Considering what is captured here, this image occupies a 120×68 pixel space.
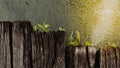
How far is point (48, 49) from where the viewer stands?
1854mm

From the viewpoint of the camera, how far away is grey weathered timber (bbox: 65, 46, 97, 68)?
187 centimetres

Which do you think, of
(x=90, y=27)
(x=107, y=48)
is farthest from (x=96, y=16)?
(x=107, y=48)

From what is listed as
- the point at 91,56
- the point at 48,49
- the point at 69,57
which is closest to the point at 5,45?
the point at 48,49

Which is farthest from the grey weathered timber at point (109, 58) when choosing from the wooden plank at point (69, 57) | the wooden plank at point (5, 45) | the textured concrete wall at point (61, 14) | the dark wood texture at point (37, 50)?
the wooden plank at point (5, 45)

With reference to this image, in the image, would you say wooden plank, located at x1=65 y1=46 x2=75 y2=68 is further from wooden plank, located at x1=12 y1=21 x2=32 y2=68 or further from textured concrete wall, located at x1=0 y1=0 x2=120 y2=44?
textured concrete wall, located at x1=0 y1=0 x2=120 y2=44

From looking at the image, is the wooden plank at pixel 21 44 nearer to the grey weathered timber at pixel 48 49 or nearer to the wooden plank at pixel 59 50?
the grey weathered timber at pixel 48 49

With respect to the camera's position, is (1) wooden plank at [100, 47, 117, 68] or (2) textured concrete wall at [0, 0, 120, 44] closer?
(1) wooden plank at [100, 47, 117, 68]

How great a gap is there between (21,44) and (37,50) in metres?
0.10

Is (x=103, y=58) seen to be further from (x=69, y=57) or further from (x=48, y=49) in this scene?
(x=48, y=49)

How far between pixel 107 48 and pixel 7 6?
2.77 ft

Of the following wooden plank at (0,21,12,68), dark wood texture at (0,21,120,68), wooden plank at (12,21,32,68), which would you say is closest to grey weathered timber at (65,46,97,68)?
dark wood texture at (0,21,120,68)

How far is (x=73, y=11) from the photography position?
2.27 m

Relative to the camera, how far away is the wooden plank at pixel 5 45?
1836mm

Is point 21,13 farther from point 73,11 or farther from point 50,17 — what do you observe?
point 73,11
